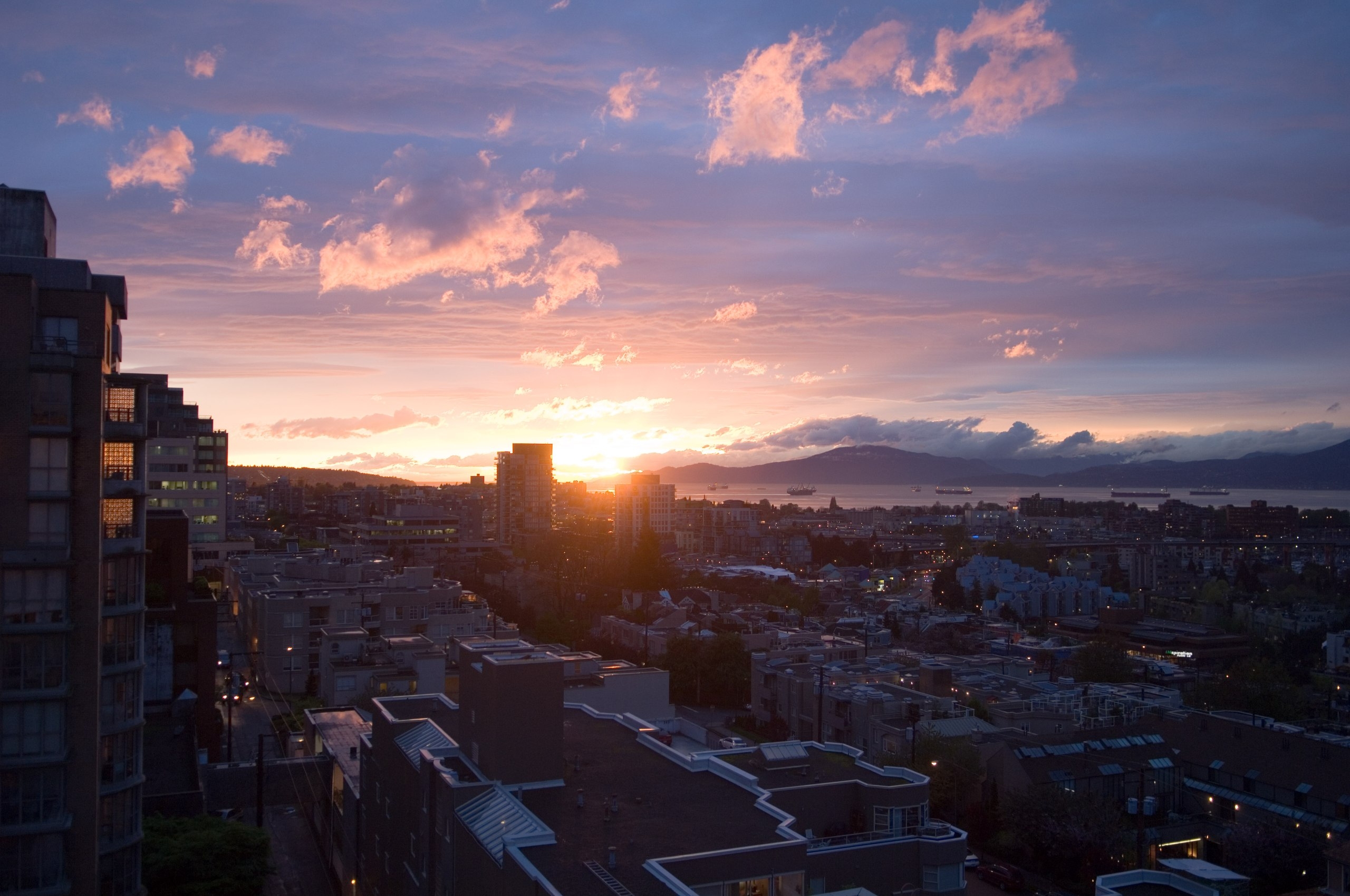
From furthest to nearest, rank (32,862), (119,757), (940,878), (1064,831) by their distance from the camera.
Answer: (1064,831) → (940,878) → (119,757) → (32,862)

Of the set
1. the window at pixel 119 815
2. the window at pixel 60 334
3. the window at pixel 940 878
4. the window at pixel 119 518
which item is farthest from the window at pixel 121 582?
the window at pixel 940 878

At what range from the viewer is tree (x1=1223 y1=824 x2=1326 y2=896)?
1233 cm

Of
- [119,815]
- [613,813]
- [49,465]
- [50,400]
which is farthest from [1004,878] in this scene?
[50,400]

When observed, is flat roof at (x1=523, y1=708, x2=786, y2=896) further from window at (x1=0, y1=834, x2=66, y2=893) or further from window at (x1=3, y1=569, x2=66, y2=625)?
window at (x1=3, y1=569, x2=66, y2=625)

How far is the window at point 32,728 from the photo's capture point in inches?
264

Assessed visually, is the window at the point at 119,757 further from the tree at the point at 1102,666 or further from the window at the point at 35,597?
the tree at the point at 1102,666

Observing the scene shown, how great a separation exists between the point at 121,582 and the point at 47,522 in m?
0.84

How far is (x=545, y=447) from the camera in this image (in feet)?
280

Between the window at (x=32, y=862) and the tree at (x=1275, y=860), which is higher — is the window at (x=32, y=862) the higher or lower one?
the higher one

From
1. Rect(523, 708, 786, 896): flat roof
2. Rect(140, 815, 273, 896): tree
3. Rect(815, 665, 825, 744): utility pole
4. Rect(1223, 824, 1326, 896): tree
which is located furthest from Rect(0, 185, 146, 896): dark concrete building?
Rect(815, 665, 825, 744): utility pole

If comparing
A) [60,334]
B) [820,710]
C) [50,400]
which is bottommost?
[820,710]

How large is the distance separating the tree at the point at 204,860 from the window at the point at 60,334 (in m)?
4.56

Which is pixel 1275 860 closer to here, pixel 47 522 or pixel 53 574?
pixel 53 574

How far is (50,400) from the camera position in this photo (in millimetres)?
6820
